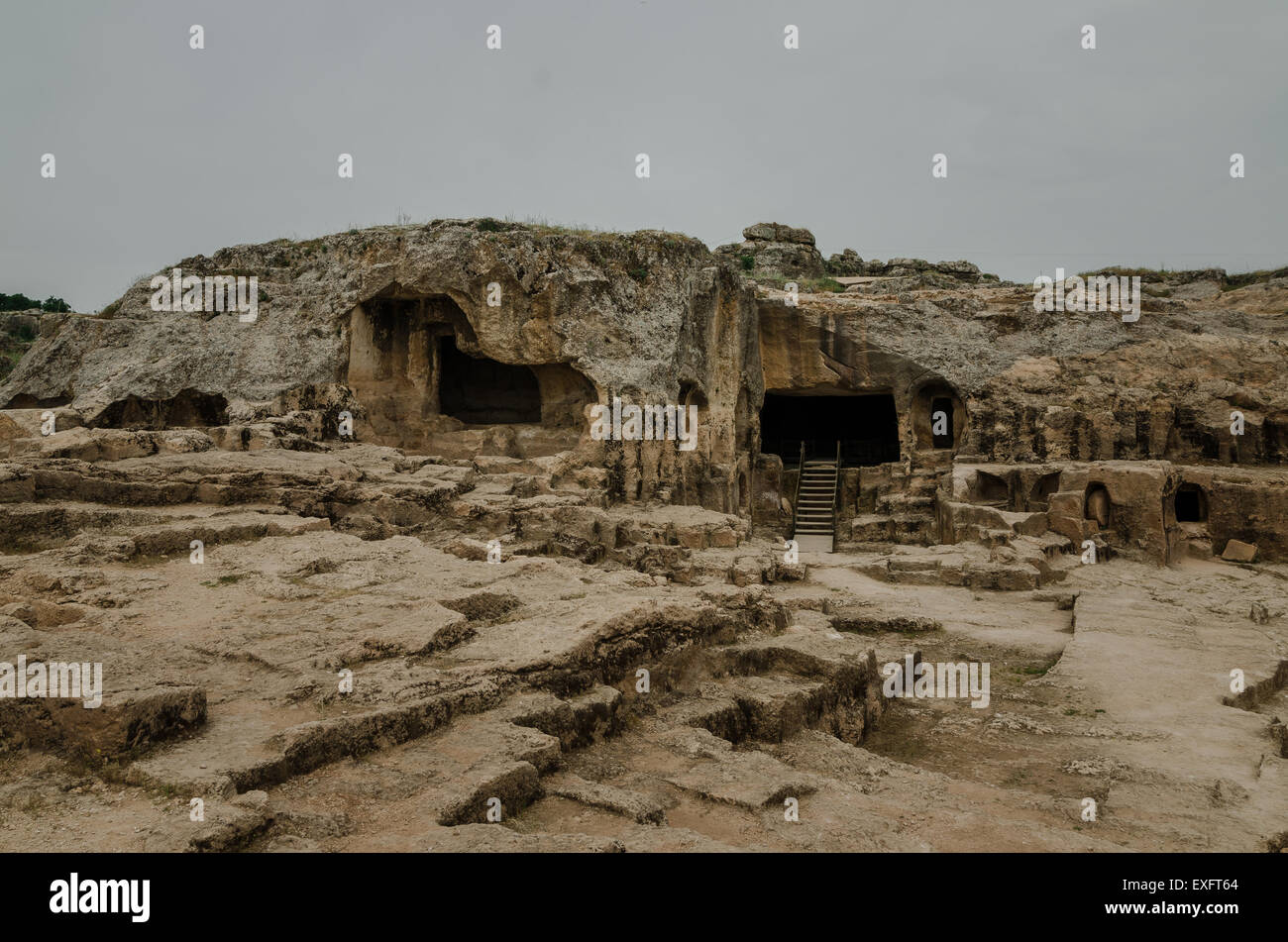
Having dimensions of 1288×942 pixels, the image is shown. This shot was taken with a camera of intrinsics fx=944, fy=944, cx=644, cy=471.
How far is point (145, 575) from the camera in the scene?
7.54 meters

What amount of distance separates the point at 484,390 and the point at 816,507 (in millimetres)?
7693

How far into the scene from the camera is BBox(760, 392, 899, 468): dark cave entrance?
26.8m

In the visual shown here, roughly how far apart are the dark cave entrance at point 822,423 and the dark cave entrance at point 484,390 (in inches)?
344

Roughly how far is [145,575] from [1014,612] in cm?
967

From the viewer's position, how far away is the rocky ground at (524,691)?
14.5ft

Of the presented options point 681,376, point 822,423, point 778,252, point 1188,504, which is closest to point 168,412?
point 681,376

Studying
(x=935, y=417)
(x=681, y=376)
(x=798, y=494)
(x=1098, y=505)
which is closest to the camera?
(x=1098, y=505)

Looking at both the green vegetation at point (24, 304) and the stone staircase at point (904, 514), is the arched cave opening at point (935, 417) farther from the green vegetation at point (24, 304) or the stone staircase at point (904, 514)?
the green vegetation at point (24, 304)

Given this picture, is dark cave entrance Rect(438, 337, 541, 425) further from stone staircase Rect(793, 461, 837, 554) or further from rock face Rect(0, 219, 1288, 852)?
stone staircase Rect(793, 461, 837, 554)

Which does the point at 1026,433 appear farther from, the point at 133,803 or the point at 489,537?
the point at 133,803

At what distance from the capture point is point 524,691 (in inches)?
233

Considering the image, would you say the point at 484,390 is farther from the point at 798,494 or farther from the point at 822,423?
the point at 822,423

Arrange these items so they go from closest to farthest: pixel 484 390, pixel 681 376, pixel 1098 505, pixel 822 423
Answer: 1. pixel 1098 505
2. pixel 681 376
3. pixel 484 390
4. pixel 822 423

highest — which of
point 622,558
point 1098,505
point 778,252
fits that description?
point 778,252
